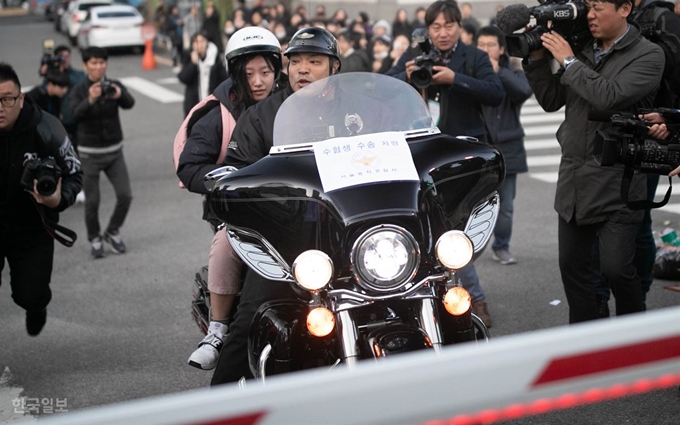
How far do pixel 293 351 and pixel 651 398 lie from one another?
207 centimetres

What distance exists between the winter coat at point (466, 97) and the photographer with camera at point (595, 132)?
1.18m

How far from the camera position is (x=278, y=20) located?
81.7ft

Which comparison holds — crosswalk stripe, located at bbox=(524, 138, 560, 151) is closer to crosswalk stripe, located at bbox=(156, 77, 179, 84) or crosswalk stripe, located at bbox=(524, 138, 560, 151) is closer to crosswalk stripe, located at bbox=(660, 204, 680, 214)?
crosswalk stripe, located at bbox=(660, 204, 680, 214)

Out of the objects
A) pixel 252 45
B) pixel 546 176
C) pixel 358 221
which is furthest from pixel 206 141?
pixel 546 176

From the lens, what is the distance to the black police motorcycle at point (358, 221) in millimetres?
3518

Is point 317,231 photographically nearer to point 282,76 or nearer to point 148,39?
point 282,76

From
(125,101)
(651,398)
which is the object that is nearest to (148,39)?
(125,101)

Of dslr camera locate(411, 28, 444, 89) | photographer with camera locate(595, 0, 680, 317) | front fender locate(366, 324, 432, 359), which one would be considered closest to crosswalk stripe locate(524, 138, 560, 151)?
dslr camera locate(411, 28, 444, 89)

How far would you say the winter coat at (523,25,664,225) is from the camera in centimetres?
471

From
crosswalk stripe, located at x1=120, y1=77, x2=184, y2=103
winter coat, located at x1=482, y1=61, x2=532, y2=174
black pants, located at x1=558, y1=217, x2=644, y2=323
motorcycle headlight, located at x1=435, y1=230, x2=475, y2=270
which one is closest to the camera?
motorcycle headlight, located at x1=435, y1=230, x2=475, y2=270

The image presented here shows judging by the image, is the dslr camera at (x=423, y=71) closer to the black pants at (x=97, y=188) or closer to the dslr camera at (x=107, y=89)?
the black pants at (x=97, y=188)

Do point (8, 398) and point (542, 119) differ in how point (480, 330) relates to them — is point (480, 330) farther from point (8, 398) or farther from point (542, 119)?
point (542, 119)

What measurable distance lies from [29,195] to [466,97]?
2.84 meters

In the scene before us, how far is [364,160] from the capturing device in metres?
3.75
